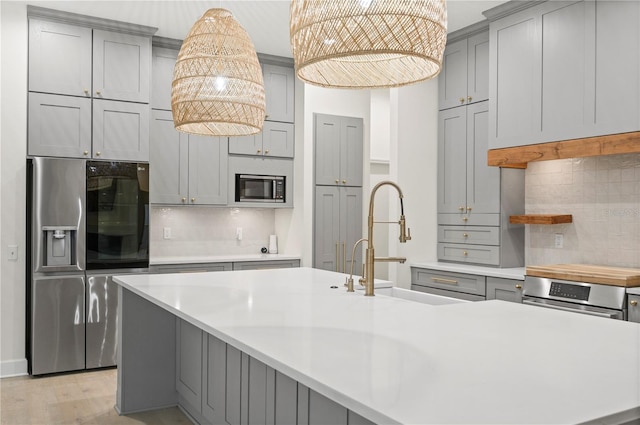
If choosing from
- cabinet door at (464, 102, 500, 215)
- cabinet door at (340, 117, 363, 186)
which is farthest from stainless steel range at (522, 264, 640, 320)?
cabinet door at (340, 117, 363, 186)

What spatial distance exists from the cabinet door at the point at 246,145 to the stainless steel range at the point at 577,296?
2911mm

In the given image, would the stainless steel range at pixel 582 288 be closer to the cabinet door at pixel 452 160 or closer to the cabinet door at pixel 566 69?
the cabinet door at pixel 566 69

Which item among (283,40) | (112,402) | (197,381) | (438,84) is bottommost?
(112,402)

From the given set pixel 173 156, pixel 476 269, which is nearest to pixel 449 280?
pixel 476 269

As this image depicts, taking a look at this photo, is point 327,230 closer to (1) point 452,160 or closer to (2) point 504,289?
(1) point 452,160

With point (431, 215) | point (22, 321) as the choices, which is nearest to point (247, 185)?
point (431, 215)

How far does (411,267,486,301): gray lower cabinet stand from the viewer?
4383mm

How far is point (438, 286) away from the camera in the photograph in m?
4.80

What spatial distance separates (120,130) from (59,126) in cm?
48

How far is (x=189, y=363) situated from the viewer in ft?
10.9

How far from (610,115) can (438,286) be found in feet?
6.45

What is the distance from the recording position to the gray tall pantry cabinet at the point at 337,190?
231 inches

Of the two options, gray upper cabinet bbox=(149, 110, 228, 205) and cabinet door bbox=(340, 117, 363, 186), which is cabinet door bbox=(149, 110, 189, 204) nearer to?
gray upper cabinet bbox=(149, 110, 228, 205)

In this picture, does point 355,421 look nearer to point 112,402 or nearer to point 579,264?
point 112,402
